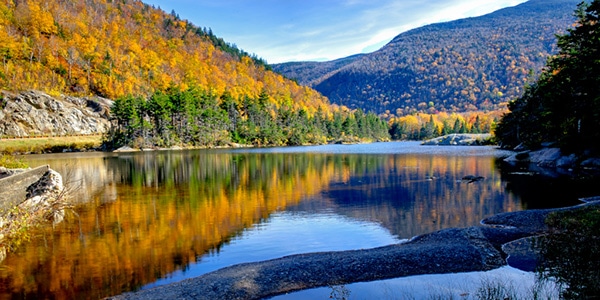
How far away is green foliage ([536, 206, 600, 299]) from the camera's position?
10.1 metres

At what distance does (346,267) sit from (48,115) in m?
104

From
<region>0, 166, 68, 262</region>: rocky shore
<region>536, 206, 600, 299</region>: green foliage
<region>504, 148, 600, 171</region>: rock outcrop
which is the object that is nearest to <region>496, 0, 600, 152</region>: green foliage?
<region>504, 148, 600, 171</region>: rock outcrop

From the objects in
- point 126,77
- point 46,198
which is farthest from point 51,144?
point 46,198

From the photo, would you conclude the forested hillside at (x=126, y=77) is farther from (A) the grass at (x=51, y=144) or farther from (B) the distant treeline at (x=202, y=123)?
(A) the grass at (x=51, y=144)

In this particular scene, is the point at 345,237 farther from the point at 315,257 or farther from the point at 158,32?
the point at 158,32

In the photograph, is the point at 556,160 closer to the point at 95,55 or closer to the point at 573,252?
the point at 573,252

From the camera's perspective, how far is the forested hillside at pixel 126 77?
10162 cm

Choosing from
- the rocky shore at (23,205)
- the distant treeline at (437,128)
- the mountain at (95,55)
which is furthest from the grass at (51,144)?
the distant treeline at (437,128)

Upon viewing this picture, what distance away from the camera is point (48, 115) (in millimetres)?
96188

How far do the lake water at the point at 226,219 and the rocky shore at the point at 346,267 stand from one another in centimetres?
156

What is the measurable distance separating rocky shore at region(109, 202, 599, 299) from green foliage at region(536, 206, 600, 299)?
119cm

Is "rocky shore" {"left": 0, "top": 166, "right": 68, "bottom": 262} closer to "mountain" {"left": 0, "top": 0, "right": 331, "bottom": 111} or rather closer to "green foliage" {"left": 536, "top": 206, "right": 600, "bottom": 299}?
"green foliage" {"left": 536, "top": 206, "right": 600, "bottom": 299}

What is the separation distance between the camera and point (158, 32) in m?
193

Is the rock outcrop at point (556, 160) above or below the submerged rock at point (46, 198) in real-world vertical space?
below
